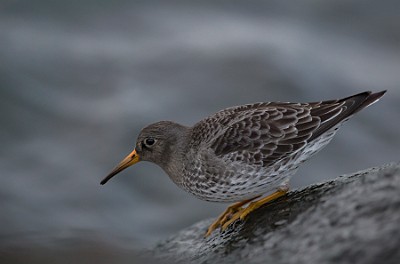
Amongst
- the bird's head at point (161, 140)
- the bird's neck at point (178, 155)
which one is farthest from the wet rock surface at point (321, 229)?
the bird's head at point (161, 140)

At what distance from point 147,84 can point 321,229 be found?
28.3 ft

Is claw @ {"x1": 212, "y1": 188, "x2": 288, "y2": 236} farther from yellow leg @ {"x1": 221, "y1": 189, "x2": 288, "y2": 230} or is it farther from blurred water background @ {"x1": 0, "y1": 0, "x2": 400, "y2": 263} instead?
blurred water background @ {"x1": 0, "y1": 0, "x2": 400, "y2": 263}

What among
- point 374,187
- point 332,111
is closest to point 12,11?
point 332,111

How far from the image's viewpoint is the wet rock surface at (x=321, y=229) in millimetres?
4820

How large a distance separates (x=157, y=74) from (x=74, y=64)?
166 cm

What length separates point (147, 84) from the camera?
1359 cm

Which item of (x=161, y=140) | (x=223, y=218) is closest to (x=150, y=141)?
(x=161, y=140)

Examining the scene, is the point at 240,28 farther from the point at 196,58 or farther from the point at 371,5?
the point at 371,5

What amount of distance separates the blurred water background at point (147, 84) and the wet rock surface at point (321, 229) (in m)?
4.75

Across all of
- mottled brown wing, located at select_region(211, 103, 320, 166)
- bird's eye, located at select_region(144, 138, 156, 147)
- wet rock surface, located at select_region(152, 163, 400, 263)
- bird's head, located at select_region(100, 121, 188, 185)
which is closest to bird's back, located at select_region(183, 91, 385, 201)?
mottled brown wing, located at select_region(211, 103, 320, 166)

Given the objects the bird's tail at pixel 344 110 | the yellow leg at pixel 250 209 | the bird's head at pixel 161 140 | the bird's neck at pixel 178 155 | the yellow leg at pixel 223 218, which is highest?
the bird's head at pixel 161 140

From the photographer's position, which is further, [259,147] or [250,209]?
[259,147]

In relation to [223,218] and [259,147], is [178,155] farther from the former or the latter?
[259,147]

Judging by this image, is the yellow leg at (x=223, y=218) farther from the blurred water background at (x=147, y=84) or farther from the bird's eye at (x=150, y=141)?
the blurred water background at (x=147, y=84)
